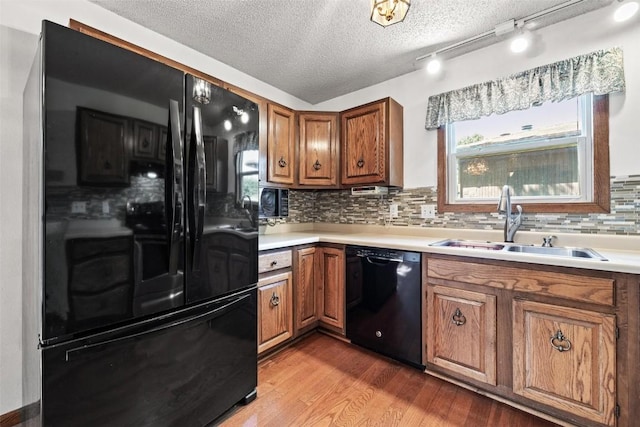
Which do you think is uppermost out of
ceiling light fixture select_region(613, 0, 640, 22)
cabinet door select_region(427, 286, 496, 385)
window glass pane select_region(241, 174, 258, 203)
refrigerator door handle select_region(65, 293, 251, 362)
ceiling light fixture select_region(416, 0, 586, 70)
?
ceiling light fixture select_region(416, 0, 586, 70)

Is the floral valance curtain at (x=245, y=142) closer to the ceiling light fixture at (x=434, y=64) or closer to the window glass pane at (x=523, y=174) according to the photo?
the ceiling light fixture at (x=434, y=64)

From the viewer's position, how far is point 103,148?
1.03m

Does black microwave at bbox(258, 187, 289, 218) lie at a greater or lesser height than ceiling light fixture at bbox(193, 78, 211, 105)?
lesser

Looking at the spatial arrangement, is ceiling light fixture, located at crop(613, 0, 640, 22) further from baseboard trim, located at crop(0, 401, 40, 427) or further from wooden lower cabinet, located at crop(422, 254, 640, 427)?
baseboard trim, located at crop(0, 401, 40, 427)

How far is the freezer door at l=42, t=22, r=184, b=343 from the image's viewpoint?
0.94 m

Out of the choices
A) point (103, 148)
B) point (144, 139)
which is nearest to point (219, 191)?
point (144, 139)

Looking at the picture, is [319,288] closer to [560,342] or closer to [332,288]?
[332,288]

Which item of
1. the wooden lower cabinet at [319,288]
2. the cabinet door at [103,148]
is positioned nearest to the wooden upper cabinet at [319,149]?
the wooden lower cabinet at [319,288]

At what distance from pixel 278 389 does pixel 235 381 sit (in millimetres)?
355

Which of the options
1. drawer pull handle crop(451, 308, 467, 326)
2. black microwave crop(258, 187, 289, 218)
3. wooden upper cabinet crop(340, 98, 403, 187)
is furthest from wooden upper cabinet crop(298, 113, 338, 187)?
drawer pull handle crop(451, 308, 467, 326)

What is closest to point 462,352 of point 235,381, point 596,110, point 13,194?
point 235,381

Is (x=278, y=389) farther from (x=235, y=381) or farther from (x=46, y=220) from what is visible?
(x=46, y=220)

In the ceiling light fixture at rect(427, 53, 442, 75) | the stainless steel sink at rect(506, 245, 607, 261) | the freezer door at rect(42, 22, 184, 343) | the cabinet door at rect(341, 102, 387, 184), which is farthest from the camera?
the cabinet door at rect(341, 102, 387, 184)

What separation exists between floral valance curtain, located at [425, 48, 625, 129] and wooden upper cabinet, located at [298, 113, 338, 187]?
88 cm
